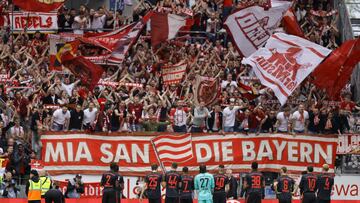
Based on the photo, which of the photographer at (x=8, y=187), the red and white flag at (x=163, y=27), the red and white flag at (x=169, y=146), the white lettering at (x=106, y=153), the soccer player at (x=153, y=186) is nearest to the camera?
the soccer player at (x=153, y=186)

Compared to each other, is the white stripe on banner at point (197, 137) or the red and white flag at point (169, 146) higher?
the white stripe on banner at point (197, 137)

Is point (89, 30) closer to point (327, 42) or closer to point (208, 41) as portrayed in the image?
point (208, 41)

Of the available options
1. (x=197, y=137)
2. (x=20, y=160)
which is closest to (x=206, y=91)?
(x=197, y=137)

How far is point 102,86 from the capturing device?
60.7m

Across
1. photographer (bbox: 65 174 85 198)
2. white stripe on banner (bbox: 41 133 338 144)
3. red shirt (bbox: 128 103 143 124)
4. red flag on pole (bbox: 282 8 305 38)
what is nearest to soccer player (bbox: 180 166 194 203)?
white stripe on banner (bbox: 41 133 338 144)

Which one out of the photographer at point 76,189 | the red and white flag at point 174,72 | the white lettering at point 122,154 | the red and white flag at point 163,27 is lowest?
the photographer at point 76,189

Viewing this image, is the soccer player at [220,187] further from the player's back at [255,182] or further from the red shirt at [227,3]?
the red shirt at [227,3]

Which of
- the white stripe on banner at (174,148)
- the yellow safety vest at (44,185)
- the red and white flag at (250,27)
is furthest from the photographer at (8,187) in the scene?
the red and white flag at (250,27)

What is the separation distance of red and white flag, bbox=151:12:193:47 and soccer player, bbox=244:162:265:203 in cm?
896

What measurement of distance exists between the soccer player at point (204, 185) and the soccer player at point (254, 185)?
133cm

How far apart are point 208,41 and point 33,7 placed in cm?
616

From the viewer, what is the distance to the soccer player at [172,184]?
2185 inches

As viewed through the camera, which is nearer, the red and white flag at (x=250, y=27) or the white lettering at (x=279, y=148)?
the white lettering at (x=279, y=148)

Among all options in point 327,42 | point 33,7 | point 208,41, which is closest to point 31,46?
point 33,7
